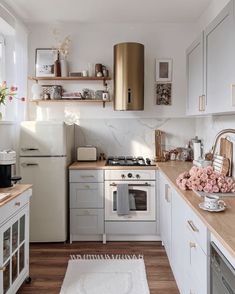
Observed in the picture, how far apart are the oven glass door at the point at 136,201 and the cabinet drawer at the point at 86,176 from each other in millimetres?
120

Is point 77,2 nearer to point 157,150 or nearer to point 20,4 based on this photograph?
point 20,4

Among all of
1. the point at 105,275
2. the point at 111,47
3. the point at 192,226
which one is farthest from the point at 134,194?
the point at 111,47

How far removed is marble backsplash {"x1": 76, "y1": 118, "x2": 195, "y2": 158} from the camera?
402cm

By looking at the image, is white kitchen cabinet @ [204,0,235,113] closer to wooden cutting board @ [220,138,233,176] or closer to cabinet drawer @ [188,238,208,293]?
wooden cutting board @ [220,138,233,176]

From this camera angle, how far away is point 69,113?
3996 mm

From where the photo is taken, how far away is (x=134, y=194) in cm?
346

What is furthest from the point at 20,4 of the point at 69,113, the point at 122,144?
the point at 122,144

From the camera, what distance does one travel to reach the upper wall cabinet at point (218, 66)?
1.96 m

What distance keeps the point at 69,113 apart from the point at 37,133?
0.73 m

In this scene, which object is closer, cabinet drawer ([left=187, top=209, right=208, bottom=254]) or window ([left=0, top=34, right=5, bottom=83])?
cabinet drawer ([left=187, top=209, right=208, bottom=254])

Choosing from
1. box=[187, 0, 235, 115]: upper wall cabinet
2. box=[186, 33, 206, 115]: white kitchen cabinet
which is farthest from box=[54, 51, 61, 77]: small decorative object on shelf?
box=[187, 0, 235, 115]: upper wall cabinet

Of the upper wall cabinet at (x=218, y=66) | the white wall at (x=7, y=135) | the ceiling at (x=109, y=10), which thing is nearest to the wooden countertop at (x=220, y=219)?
the upper wall cabinet at (x=218, y=66)

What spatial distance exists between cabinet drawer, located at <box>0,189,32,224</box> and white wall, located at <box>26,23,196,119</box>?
69.1 inches

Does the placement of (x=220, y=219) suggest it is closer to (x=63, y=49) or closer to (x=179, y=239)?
(x=179, y=239)
